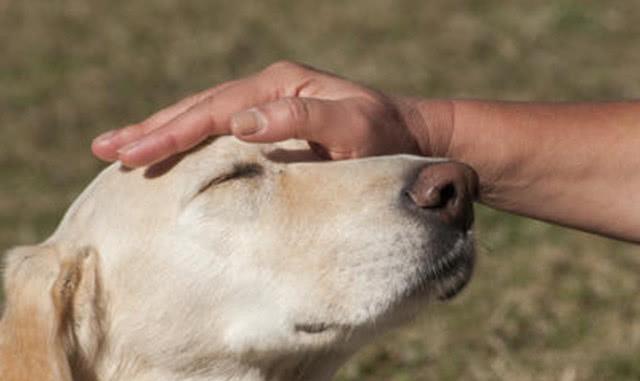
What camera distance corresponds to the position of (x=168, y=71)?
11.6m

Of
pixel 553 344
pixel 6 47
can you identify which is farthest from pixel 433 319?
pixel 6 47

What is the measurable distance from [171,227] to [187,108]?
0.40 meters

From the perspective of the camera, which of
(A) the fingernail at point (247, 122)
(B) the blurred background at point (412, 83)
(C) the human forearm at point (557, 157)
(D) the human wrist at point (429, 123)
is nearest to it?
(A) the fingernail at point (247, 122)

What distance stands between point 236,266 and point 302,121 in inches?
17.7

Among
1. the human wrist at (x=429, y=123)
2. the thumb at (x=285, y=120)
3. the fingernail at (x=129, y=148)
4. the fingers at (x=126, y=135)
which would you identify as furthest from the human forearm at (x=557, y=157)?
the fingernail at (x=129, y=148)

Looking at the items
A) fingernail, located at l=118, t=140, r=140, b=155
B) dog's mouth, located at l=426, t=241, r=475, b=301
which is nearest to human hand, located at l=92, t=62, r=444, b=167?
fingernail, located at l=118, t=140, r=140, b=155

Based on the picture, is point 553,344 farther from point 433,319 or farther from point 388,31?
point 388,31

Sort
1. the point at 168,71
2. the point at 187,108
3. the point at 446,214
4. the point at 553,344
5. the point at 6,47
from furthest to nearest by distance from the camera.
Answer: the point at 6,47 → the point at 168,71 → the point at 553,344 → the point at 187,108 → the point at 446,214

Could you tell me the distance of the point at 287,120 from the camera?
3.73 meters

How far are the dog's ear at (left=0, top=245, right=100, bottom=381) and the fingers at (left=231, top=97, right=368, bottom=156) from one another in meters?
0.64

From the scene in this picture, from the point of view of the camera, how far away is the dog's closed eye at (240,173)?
3.90 meters

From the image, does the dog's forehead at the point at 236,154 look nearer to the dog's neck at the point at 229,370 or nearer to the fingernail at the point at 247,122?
the fingernail at the point at 247,122

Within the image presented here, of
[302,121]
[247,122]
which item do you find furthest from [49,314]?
[302,121]

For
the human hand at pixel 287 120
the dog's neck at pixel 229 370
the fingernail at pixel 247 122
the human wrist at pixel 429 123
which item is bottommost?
the dog's neck at pixel 229 370
